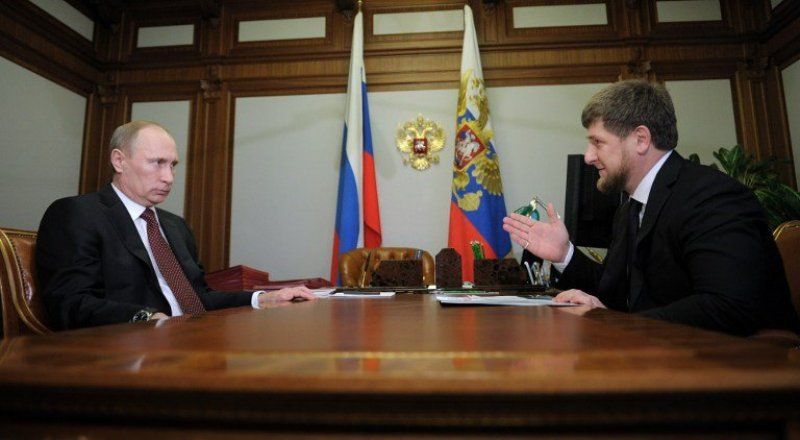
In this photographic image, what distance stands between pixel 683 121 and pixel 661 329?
449 centimetres

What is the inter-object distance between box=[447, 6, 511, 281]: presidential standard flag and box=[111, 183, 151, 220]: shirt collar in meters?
2.58

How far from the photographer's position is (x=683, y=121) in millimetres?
4242

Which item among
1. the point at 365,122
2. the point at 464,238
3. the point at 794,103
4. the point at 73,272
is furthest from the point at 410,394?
the point at 794,103

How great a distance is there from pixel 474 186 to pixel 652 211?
2.52 m

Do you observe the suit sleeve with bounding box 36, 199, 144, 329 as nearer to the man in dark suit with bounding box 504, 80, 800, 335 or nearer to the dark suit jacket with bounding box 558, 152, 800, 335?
the man in dark suit with bounding box 504, 80, 800, 335

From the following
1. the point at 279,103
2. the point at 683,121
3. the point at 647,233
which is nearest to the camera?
the point at 647,233

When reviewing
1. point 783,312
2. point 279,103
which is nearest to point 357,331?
point 783,312

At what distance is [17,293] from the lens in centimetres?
141

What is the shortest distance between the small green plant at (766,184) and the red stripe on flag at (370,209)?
8.71ft

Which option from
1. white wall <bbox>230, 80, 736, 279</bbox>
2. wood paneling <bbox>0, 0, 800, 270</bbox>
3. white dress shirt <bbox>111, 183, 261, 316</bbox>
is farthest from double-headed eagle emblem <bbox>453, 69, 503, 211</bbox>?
white dress shirt <bbox>111, 183, 261, 316</bbox>

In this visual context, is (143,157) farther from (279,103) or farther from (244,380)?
(279,103)

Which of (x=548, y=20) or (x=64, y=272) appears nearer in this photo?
(x=64, y=272)

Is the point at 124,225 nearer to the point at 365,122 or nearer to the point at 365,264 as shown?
the point at 365,264

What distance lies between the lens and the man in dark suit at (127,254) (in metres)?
1.40
